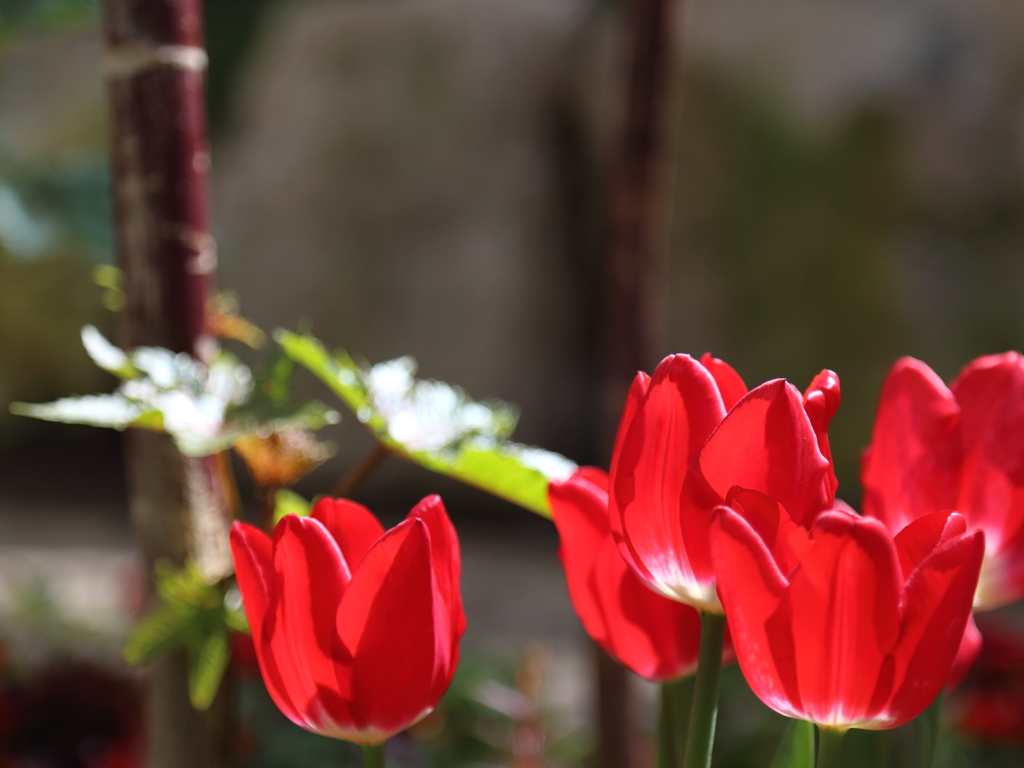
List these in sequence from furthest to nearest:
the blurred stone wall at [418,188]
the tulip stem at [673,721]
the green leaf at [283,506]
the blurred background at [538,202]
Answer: the blurred stone wall at [418,188] < the blurred background at [538,202] < the green leaf at [283,506] < the tulip stem at [673,721]


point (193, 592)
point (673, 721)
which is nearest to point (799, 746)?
point (673, 721)

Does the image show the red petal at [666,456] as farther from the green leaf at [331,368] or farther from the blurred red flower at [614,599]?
the green leaf at [331,368]

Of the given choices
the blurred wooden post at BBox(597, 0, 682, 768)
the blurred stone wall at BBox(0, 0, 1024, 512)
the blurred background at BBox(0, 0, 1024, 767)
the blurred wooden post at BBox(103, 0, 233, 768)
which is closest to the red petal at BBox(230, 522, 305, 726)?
the blurred wooden post at BBox(103, 0, 233, 768)

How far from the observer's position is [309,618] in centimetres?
29

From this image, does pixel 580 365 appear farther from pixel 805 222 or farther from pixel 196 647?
pixel 196 647

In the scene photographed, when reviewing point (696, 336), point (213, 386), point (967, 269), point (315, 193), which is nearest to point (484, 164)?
point (315, 193)

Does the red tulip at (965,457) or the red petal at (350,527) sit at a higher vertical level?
the red tulip at (965,457)

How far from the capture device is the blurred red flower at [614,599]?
335 millimetres

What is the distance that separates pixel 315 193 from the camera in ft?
13.1

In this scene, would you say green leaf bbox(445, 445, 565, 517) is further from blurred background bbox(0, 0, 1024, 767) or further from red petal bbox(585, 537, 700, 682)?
blurred background bbox(0, 0, 1024, 767)

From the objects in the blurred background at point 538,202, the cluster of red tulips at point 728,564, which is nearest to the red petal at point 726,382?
the cluster of red tulips at point 728,564

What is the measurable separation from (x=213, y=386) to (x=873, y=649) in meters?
0.33

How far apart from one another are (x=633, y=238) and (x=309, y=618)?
2.68ft

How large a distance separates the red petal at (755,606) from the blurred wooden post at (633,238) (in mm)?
770
